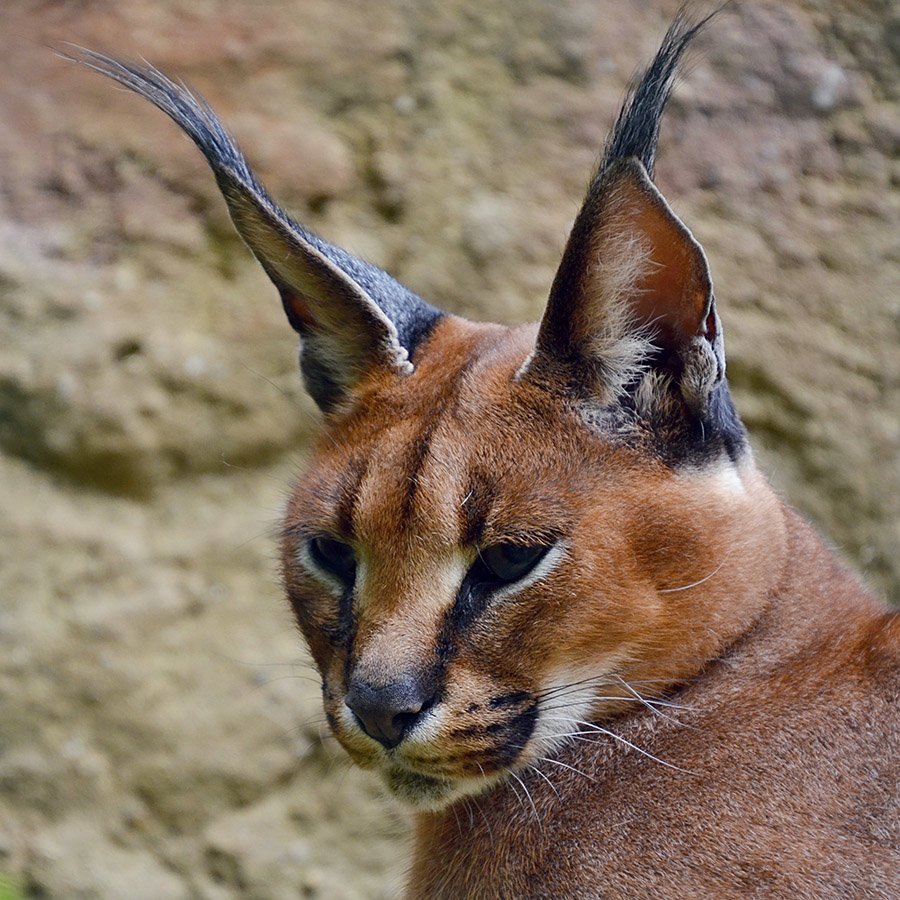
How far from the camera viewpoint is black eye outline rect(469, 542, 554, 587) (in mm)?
2934

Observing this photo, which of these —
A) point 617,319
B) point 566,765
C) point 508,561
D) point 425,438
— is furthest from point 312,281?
point 566,765

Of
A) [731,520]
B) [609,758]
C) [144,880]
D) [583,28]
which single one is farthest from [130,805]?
[583,28]

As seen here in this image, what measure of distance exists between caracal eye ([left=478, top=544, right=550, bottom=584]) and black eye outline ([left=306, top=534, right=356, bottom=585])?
0.42m

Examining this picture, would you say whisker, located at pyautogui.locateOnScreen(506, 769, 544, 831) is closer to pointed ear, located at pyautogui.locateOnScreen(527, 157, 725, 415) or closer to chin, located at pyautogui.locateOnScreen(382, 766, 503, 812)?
chin, located at pyautogui.locateOnScreen(382, 766, 503, 812)

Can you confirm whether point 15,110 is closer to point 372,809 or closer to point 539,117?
point 539,117

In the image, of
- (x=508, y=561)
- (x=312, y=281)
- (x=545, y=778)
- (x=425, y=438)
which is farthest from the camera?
(x=312, y=281)

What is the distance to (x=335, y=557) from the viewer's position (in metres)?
3.24

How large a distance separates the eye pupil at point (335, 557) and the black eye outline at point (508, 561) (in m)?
0.40

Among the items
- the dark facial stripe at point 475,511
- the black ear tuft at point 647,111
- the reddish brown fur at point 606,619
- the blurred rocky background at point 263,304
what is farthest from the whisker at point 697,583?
the blurred rocky background at point 263,304

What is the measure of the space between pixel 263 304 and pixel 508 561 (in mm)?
3298

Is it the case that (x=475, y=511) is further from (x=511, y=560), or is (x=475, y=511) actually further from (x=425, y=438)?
(x=425, y=438)

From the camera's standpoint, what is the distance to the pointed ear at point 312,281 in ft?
11.0

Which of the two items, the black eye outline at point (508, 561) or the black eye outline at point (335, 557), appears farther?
the black eye outline at point (335, 557)

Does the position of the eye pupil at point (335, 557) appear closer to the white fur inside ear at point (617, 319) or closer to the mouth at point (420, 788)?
the mouth at point (420, 788)
